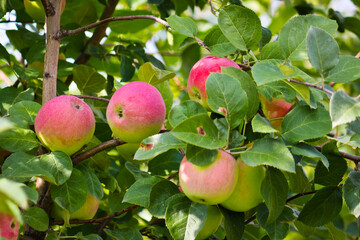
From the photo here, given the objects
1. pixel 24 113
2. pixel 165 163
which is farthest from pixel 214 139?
pixel 165 163

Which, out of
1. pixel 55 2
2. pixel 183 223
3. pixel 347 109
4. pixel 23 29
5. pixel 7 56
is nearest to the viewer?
pixel 347 109

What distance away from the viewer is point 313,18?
0.90 metres

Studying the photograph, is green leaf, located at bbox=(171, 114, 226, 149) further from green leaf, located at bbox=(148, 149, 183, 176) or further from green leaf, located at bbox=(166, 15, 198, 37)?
green leaf, located at bbox=(148, 149, 183, 176)

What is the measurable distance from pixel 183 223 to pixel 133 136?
211 millimetres

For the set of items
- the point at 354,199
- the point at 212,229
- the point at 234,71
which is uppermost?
the point at 234,71

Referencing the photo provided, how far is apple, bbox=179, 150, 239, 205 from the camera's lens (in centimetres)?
76

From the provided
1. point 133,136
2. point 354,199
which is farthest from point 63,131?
point 354,199

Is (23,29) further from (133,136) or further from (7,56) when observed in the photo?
(133,136)

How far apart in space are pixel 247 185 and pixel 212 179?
0.33 ft

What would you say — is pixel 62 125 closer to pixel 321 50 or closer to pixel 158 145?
pixel 158 145

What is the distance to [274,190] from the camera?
82cm

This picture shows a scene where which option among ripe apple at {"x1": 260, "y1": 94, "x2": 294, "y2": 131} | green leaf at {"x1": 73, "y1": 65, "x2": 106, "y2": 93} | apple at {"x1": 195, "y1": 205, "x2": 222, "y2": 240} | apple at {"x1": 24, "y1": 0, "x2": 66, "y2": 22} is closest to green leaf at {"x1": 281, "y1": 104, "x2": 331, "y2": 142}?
ripe apple at {"x1": 260, "y1": 94, "x2": 294, "y2": 131}

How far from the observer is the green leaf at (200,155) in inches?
29.9

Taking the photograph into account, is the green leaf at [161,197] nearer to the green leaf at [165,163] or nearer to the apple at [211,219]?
the apple at [211,219]
